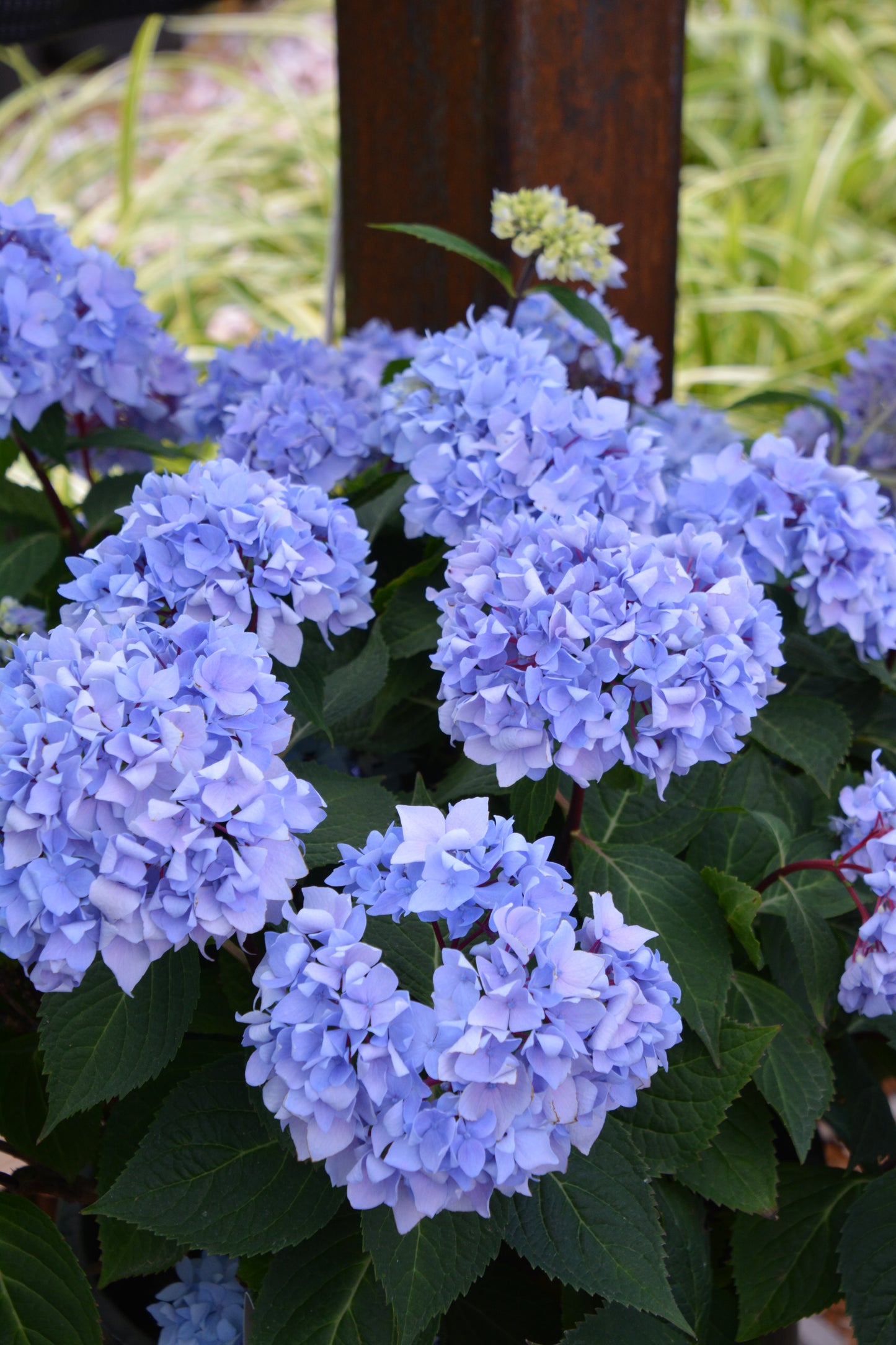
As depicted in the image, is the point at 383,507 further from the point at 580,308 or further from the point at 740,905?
the point at 740,905

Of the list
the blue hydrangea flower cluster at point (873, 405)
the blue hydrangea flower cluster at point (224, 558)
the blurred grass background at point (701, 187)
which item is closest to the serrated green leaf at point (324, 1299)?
the blue hydrangea flower cluster at point (224, 558)

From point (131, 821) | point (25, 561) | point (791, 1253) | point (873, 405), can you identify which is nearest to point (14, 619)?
point (25, 561)

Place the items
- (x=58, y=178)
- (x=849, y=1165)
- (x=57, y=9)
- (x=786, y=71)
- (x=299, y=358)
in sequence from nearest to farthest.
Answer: (x=849, y=1165) → (x=299, y=358) → (x=57, y=9) → (x=58, y=178) → (x=786, y=71)

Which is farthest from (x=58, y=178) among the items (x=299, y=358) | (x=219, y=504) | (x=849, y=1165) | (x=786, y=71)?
(x=849, y=1165)

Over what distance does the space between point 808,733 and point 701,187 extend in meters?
2.44

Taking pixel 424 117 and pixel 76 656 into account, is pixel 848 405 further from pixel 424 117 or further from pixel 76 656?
pixel 76 656

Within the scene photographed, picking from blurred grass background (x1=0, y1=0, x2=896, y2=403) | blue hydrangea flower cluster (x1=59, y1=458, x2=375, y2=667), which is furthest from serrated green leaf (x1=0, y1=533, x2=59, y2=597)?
blurred grass background (x1=0, y1=0, x2=896, y2=403)

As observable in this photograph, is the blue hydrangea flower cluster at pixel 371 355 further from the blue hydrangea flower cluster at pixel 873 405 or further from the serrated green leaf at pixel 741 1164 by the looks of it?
the serrated green leaf at pixel 741 1164

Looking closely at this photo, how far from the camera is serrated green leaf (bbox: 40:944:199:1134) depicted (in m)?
0.56

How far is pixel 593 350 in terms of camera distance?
1034 millimetres

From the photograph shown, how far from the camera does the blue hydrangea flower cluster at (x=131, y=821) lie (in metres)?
0.48

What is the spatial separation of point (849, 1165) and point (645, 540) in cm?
47

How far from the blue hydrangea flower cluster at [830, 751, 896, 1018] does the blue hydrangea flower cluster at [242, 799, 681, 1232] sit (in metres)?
0.17

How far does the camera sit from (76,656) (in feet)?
1.72
